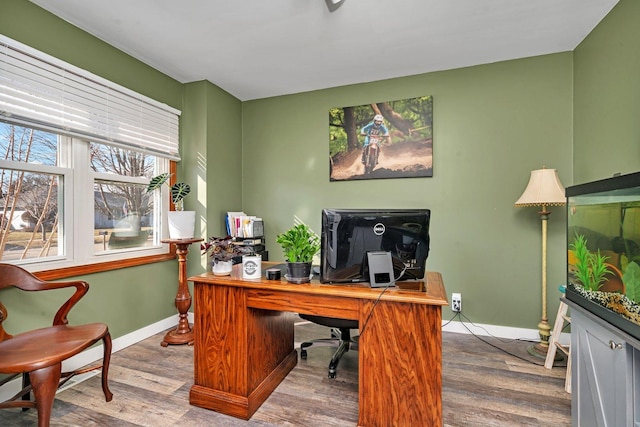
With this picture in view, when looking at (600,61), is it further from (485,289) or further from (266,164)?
(266,164)

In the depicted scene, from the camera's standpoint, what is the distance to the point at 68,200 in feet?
7.06

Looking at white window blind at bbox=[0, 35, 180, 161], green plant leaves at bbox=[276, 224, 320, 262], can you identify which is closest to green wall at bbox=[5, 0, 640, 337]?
white window blind at bbox=[0, 35, 180, 161]

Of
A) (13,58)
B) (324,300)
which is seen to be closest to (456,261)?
(324,300)

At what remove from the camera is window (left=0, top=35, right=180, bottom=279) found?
73.7 inches

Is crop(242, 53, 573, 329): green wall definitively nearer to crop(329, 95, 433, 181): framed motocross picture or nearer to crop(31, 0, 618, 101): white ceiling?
crop(329, 95, 433, 181): framed motocross picture

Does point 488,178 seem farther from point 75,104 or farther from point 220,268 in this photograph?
point 75,104

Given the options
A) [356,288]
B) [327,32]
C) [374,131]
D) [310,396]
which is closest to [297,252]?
[356,288]

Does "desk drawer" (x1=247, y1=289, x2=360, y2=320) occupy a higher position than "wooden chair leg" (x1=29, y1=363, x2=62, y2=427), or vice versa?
"desk drawer" (x1=247, y1=289, x2=360, y2=320)

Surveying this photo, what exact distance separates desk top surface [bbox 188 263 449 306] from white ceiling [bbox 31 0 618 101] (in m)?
1.84

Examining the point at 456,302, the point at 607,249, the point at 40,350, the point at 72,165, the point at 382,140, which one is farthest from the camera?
the point at 382,140

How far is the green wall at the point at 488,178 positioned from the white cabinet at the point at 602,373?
137 centimetres

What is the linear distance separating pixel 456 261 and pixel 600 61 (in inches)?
75.0

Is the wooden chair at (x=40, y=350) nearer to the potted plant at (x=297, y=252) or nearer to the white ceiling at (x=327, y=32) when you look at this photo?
the potted plant at (x=297, y=252)

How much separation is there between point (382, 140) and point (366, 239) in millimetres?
1790
